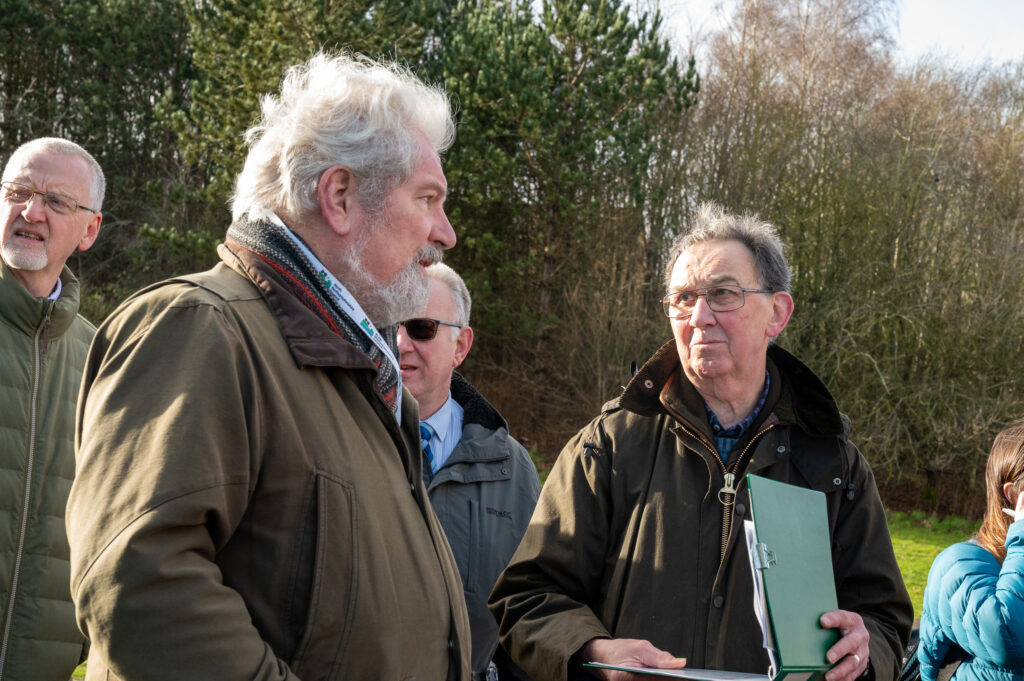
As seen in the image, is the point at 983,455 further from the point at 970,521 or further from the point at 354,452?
the point at 354,452

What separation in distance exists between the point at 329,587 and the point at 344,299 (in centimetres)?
64

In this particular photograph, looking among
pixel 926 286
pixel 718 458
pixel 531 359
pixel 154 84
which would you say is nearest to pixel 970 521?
pixel 926 286

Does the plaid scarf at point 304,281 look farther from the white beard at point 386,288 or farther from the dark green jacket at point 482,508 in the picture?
the dark green jacket at point 482,508

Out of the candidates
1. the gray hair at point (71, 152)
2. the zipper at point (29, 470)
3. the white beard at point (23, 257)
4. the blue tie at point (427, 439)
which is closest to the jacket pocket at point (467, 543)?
the blue tie at point (427, 439)

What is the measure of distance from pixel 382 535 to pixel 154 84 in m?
18.6

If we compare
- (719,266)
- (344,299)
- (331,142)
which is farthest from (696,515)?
(331,142)

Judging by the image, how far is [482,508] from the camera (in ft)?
10.9

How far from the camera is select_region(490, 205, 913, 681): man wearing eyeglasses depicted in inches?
103

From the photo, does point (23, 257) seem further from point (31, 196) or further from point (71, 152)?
point (71, 152)

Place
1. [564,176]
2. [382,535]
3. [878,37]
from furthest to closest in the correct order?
[878,37]
[564,176]
[382,535]

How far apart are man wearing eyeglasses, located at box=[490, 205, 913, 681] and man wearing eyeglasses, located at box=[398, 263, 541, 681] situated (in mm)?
384

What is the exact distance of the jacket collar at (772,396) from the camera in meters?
2.83

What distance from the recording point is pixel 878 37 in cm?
2822

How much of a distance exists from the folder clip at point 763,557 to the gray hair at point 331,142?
3.78 ft
